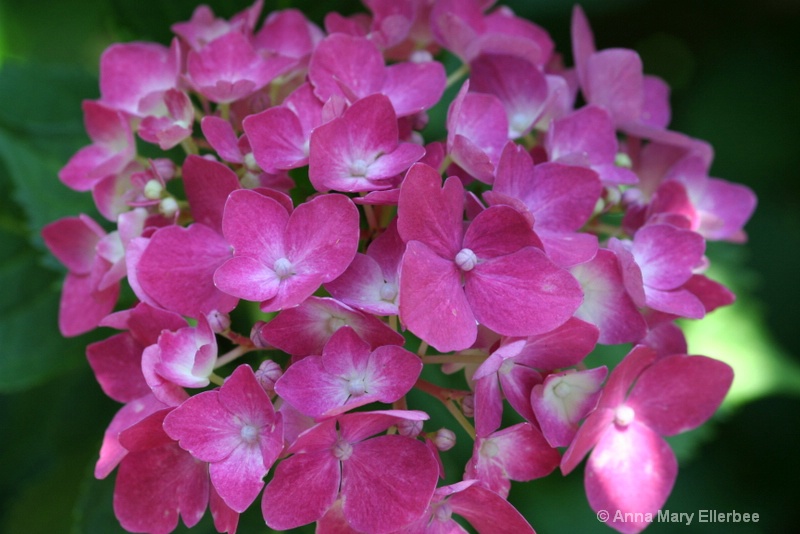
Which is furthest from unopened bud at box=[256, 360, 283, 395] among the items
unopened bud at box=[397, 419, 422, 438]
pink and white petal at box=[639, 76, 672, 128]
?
pink and white petal at box=[639, 76, 672, 128]

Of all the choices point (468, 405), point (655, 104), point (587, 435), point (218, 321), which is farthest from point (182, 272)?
point (655, 104)

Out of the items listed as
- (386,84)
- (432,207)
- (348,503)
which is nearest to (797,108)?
(386,84)

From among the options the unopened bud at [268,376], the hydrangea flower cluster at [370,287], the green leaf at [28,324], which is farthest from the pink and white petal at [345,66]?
the green leaf at [28,324]

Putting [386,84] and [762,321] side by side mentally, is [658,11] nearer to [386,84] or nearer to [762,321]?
[762,321]

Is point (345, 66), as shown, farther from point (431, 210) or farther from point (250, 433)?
point (250, 433)

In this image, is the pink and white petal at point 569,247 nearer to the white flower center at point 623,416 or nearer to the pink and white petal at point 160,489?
the white flower center at point 623,416
